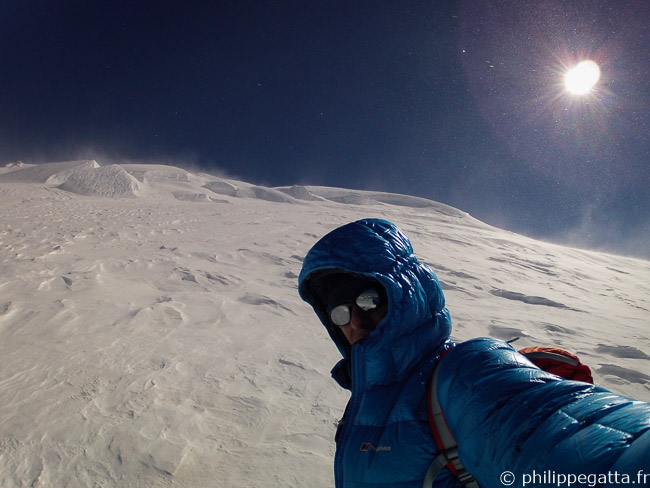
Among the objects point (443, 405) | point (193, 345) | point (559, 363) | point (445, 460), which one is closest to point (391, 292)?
point (443, 405)

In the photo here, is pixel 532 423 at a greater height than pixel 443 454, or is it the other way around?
pixel 532 423

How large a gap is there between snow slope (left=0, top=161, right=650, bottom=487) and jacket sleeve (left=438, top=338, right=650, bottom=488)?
1.54 m

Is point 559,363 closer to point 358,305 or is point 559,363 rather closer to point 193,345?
point 358,305

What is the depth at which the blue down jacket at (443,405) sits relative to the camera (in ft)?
2.13

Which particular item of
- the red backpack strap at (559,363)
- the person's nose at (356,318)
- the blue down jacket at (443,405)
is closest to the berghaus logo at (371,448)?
the blue down jacket at (443,405)

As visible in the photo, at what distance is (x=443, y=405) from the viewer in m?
0.86

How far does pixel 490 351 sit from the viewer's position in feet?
2.87

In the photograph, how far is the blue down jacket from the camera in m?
0.65

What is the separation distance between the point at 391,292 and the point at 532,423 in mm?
470

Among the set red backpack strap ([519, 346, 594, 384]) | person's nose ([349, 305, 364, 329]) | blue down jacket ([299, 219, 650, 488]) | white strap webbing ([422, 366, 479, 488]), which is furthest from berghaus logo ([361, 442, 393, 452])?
red backpack strap ([519, 346, 594, 384])

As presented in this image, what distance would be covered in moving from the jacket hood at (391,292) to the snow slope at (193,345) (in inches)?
54.1

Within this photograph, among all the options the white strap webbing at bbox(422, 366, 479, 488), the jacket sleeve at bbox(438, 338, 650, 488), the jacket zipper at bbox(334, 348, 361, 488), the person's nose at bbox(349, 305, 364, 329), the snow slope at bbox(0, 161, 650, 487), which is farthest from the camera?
the snow slope at bbox(0, 161, 650, 487)

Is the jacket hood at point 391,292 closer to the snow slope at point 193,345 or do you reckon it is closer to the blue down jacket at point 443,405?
the blue down jacket at point 443,405

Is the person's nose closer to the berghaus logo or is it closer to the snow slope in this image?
the berghaus logo
